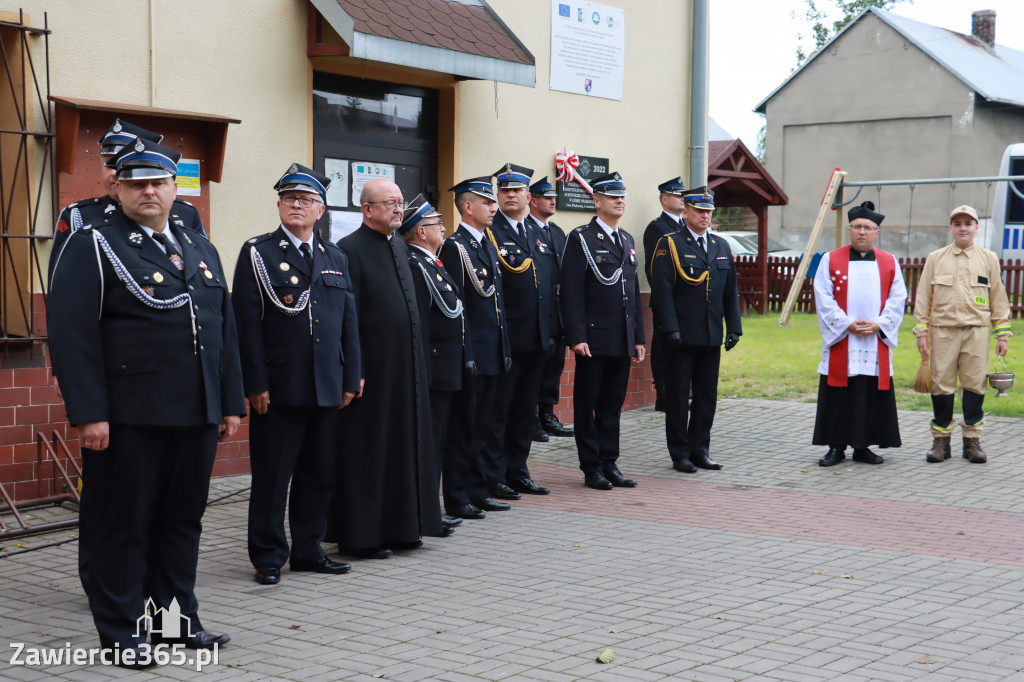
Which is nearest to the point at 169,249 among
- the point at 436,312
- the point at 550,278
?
the point at 436,312

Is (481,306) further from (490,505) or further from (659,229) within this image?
(659,229)

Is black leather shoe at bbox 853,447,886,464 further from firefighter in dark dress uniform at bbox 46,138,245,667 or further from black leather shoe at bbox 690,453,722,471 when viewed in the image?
firefighter in dark dress uniform at bbox 46,138,245,667

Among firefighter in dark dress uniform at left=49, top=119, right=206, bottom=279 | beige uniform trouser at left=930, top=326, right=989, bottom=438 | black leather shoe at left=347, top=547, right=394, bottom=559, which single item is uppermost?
firefighter in dark dress uniform at left=49, top=119, right=206, bottom=279

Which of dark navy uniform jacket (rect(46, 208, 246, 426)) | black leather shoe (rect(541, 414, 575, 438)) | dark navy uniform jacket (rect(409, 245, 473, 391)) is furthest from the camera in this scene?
black leather shoe (rect(541, 414, 575, 438))

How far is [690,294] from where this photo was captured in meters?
9.81

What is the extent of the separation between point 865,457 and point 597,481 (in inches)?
106

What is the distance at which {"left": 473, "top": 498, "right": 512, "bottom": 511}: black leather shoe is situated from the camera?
26.8 feet

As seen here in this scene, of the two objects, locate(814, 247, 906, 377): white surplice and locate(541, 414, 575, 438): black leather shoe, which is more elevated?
locate(814, 247, 906, 377): white surplice

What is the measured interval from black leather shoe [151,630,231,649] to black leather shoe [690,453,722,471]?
222 inches

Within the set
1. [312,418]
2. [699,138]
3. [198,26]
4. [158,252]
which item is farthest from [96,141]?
[699,138]

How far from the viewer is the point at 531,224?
392 inches

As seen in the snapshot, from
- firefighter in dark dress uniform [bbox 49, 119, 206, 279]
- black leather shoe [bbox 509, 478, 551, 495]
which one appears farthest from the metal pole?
firefighter in dark dress uniform [bbox 49, 119, 206, 279]

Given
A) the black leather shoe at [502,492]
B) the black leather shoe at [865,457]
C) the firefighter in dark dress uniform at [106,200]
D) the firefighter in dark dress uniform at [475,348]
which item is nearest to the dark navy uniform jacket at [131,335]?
the firefighter in dark dress uniform at [106,200]

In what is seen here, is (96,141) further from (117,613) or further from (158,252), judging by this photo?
(117,613)
